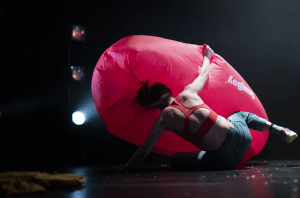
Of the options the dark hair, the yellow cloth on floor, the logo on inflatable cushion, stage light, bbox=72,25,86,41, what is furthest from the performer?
stage light, bbox=72,25,86,41

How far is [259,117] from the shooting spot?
1740 mm

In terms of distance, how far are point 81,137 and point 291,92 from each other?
7.34 feet

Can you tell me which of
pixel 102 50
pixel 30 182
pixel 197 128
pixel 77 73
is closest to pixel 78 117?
pixel 77 73

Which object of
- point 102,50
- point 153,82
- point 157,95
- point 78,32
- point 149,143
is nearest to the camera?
point 149,143

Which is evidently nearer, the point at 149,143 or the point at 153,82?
the point at 149,143

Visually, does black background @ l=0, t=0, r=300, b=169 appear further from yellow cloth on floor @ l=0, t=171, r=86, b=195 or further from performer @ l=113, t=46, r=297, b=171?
yellow cloth on floor @ l=0, t=171, r=86, b=195

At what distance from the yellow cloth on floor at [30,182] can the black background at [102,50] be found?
138cm

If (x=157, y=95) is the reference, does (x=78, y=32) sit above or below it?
above

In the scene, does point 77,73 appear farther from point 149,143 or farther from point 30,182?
point 30,182

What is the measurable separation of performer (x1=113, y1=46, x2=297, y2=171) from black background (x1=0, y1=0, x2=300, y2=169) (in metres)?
1.09

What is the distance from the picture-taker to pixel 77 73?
8.22ft

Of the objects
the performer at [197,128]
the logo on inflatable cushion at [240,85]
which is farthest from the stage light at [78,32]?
the logo on inflatable cushion at [240,85]

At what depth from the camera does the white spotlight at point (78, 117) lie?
253 cm

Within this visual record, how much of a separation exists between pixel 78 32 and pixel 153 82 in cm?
114
